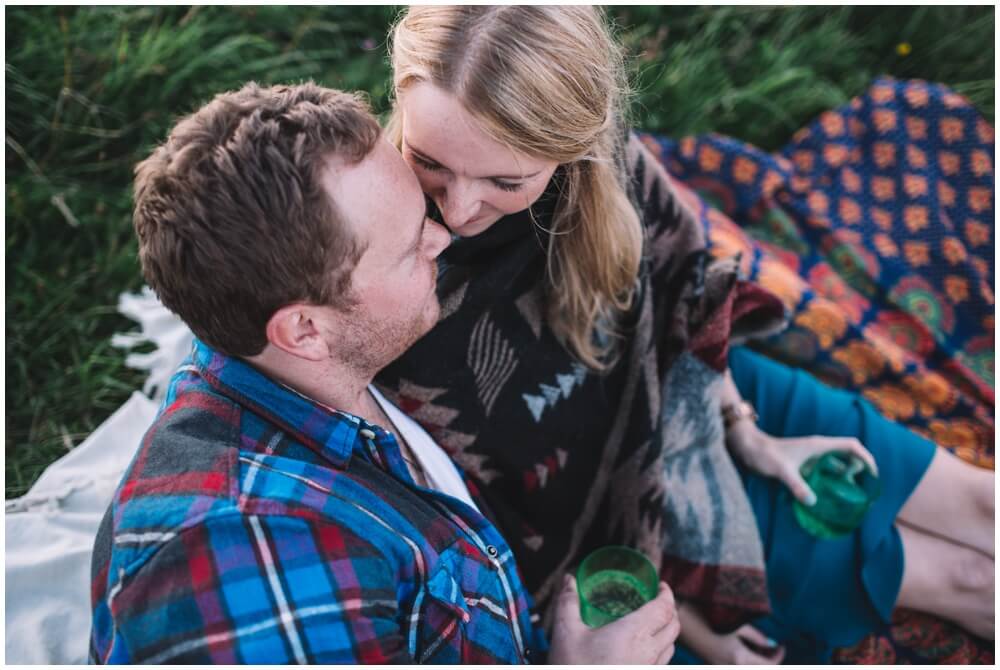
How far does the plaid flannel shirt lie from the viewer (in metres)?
1.18

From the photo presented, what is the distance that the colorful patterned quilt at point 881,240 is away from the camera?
2756 millimetres

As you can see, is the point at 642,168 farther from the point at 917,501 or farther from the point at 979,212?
the point at 979,212

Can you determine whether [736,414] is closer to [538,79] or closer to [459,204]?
[459,204]

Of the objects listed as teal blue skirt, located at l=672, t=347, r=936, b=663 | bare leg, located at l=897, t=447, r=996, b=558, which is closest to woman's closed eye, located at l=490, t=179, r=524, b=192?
teal blue skirt, located at l=672, t=347, r=936, b=663

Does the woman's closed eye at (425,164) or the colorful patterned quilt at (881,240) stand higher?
the woman's closed eye at (425,164)

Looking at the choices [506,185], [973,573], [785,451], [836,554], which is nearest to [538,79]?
[506,185]

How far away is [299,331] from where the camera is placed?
1451 mm

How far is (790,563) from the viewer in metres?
2.13

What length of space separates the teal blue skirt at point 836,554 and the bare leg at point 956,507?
0.18 ft

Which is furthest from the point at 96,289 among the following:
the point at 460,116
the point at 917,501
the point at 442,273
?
the point at 917,501

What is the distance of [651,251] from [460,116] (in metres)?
0.93

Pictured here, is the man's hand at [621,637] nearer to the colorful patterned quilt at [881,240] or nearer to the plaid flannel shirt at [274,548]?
the plaid flannel shirt at [274,548]

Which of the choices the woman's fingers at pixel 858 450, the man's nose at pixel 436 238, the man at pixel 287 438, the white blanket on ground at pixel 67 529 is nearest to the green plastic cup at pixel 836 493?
the woman's fingers at pixel 858 450

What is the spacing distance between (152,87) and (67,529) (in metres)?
1.77
